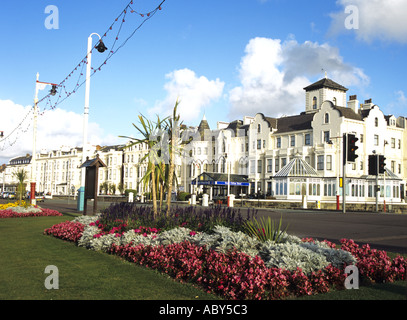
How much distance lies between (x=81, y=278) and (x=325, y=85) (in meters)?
64.1

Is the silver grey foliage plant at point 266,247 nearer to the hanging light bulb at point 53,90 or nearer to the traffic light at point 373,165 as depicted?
the hanging light bulb at point 53,90

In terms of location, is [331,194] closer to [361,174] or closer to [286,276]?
[361,174]

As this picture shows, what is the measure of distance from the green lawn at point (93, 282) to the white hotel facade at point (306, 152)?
127 ft

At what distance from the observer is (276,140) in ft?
212

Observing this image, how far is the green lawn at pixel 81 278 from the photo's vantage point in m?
6.01

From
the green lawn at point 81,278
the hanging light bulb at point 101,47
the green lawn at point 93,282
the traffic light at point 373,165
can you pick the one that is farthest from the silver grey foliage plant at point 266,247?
the traffic light at point 373,165

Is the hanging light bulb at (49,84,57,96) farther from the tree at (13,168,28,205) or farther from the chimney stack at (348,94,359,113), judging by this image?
the chimney stack at (348,94,359,113)

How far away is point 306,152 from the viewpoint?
187 feet

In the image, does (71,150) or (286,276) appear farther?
(71,150)

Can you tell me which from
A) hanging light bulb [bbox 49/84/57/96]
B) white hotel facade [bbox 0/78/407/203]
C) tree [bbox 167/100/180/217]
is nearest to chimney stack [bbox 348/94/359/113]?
white hotel facade [bbox 0/78/407/203]
